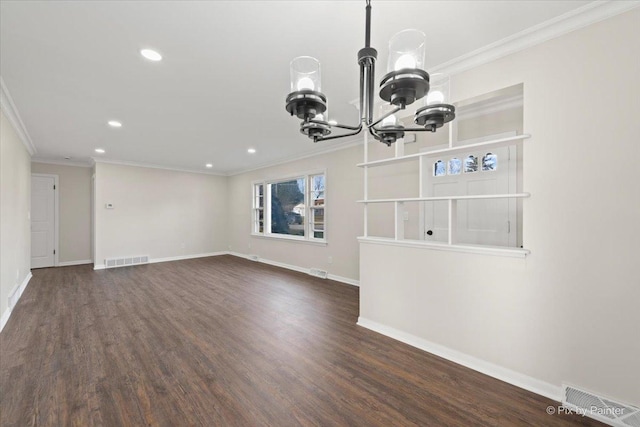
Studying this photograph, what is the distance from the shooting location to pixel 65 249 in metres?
6.58

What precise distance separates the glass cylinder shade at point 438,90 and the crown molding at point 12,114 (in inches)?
151

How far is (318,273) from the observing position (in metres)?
5.52

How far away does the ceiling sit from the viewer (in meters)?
1.74

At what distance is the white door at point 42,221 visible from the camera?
6137 mm

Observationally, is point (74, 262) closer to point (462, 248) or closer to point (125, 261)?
point (125, 261)

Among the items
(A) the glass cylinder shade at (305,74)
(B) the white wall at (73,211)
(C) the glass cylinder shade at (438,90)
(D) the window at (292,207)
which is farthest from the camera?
(B) the white wall at (73,211)

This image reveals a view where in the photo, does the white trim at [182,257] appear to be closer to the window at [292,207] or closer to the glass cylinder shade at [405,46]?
the window at [292,207]

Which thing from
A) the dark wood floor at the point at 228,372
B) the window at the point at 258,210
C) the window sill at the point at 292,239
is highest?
the window at the point at 258,210

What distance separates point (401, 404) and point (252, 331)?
1.73 metres

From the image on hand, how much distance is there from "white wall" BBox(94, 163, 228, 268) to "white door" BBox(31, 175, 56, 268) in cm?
119

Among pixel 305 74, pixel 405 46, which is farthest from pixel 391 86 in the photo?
pixel 305 74

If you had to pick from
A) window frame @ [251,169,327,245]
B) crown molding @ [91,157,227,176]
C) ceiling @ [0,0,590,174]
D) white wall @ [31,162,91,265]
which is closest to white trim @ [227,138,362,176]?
window frame @ [251,169,327,245]

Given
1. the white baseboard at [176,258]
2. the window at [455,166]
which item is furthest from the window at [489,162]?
the white baseboard at [176,258]

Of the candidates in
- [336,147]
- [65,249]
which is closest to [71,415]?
[336,147]
